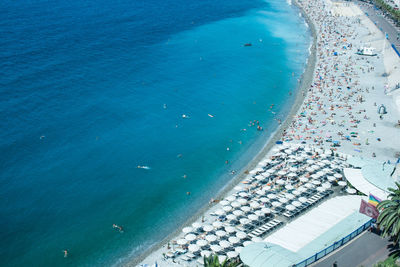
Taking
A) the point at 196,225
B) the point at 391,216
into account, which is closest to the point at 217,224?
the point at 196,225

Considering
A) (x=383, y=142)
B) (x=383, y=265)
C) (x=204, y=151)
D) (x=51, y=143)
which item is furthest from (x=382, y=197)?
(x=51, y=143)

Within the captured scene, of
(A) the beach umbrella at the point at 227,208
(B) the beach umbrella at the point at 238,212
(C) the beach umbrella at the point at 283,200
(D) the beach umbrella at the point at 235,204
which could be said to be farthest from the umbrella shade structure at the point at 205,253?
(C) the beach umbrella at the point at 283,200

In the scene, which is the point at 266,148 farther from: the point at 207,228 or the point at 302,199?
the point at 207,228

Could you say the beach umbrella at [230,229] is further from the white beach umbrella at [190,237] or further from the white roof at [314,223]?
the white roof at [314,223]

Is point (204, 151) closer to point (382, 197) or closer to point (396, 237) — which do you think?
point (382, 197)

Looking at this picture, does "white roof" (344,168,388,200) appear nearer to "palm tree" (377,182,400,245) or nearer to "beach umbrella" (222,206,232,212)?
"palm tree" (377,182,400,245)

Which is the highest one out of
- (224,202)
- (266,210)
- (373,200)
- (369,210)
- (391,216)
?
(391,216)
